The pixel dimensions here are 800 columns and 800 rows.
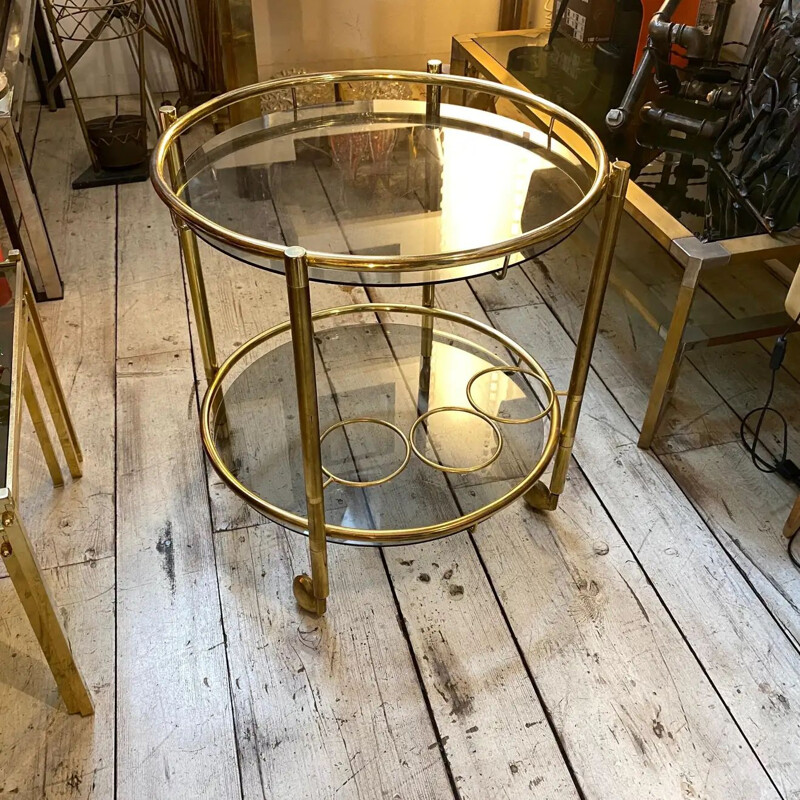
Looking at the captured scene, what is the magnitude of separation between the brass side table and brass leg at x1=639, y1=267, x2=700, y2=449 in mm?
206

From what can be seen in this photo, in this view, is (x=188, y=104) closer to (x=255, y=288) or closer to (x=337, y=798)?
(x=255, y=288)

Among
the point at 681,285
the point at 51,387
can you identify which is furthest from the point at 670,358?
the point at 51,387

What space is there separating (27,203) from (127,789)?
122 cm

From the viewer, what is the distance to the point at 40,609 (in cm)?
97

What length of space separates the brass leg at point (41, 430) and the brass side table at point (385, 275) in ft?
0.87

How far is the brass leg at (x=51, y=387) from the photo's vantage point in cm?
122

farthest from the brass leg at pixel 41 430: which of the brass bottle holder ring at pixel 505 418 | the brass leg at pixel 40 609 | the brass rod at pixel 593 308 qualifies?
the brass rod at pixel 593 308

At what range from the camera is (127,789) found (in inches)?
39.7

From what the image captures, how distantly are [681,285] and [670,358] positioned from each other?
140mm

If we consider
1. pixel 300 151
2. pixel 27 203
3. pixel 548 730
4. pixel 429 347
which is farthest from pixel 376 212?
pixel 27 203

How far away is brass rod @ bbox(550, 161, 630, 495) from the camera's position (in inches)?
40.6

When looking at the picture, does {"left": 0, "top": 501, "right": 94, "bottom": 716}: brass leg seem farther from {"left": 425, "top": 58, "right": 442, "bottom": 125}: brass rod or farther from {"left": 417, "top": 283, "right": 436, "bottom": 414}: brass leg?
{"left": 425, "top": 58, "right": 442, "bottom": 125}: brass rod

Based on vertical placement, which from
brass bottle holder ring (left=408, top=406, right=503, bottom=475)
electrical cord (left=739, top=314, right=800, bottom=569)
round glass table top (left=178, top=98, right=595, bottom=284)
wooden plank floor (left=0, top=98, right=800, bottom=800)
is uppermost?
round glass table top (left=178, top=98, right=595, bottom=284)

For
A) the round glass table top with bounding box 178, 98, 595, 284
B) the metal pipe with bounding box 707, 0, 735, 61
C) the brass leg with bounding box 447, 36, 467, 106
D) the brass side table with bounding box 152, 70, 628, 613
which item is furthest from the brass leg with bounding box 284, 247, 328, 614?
the brass leg with bounding box 447, 36, 467, 106
